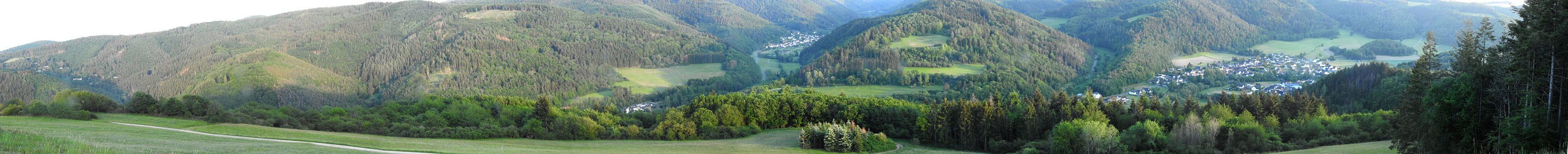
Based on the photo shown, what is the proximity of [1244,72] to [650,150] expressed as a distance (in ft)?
377

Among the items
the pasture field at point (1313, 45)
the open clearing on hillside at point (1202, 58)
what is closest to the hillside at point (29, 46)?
the open clearing on hillside at point (1202, 58)

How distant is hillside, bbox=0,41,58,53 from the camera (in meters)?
126

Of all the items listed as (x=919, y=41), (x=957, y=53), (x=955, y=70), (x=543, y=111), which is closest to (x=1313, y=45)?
(x=957, y=53)

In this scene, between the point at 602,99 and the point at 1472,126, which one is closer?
the point at 1472,126

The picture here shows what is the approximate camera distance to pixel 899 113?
196 feet

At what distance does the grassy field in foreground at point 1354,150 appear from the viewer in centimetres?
3519

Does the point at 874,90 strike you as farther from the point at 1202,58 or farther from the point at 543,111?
the point at 1202,58

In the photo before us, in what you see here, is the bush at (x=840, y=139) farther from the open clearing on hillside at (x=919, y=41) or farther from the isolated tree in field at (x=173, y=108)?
the open clearing on hillside at (x=919, y=41)

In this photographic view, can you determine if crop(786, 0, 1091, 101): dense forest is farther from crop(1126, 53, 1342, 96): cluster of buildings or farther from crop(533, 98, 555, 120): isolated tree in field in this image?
crop(533, 98, 555, 120): isolated tree in field

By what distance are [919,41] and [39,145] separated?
440 feet

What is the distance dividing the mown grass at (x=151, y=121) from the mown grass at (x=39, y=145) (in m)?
20.8

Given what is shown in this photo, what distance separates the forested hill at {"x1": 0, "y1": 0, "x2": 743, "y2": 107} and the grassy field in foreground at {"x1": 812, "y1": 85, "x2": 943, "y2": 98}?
46560 mm

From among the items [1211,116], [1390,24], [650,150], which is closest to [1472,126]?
[1211,116]

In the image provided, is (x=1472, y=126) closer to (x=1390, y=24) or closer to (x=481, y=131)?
(x=481, y=131)
